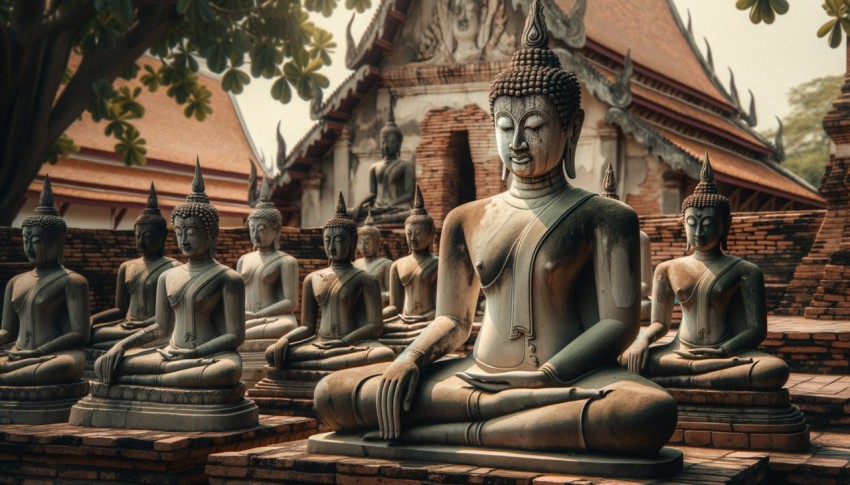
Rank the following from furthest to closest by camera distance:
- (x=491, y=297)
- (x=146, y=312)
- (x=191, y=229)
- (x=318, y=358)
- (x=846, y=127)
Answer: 1. (x=846, y=127)
2. (x=146, y=312)
3. (x=318, y=358)
4. (x=191, y=229)
5. (x=491, y=297)

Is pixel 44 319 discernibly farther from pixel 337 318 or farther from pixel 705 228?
pixel 705 228

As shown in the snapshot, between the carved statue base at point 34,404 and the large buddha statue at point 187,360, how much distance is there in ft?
1.38

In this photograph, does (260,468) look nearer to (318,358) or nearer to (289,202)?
(318,358)

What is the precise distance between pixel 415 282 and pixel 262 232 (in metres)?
1.46

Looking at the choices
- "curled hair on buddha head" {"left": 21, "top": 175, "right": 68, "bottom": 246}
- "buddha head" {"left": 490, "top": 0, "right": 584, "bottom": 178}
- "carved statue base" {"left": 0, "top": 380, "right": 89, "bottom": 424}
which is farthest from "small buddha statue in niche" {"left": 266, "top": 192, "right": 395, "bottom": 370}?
"buddha head" {"left": 490, "top": 0, "right": 584, "bottom": 178}

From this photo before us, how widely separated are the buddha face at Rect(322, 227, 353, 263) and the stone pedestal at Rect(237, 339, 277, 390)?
1.42 m

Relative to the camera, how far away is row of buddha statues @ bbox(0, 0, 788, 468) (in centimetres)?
479

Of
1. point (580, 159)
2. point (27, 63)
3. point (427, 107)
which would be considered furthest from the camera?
point (427, 107)

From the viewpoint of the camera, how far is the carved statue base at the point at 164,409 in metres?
6.34

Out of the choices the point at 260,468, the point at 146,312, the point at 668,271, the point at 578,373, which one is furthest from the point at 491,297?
the point at 146,312

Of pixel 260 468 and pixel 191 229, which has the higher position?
pixel 191 229

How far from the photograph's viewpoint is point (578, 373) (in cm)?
480

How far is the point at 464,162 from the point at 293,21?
563 centimetres

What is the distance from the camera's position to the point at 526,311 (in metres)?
5.02
